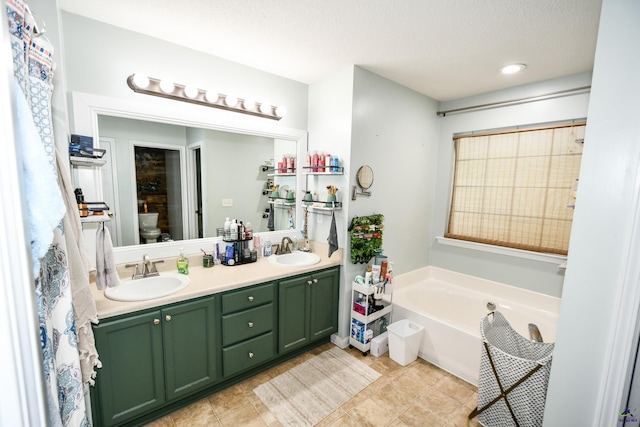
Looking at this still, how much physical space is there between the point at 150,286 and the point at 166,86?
143cm

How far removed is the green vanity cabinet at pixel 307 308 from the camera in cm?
221

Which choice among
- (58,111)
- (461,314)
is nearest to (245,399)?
(58,111)

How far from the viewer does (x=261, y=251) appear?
2568 mm

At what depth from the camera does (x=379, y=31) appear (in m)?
1.79

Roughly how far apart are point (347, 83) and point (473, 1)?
1090 mm

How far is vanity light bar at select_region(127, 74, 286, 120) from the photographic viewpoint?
1847 mm

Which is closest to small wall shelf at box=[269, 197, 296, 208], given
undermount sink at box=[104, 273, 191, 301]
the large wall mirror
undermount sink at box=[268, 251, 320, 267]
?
the large wall mirror

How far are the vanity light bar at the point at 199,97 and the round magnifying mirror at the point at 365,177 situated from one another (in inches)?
35.9

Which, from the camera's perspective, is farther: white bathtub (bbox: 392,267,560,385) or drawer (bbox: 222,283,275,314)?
white bathtub (bbox: 392,267,560,385)

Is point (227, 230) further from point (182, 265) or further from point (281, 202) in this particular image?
point (281, 202)

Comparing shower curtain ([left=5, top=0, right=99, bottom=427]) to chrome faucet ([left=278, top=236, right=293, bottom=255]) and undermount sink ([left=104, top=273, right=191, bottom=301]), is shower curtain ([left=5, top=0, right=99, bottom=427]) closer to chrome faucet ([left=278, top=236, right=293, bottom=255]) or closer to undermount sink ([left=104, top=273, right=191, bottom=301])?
undermount sink ([left=104, top=273, right=191, bottom=301])

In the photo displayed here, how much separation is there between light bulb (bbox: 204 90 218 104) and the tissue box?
8.17 feet

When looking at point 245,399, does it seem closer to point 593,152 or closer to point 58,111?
point 58,111

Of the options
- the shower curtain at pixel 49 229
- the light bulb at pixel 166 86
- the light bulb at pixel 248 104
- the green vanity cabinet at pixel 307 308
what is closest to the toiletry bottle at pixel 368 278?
the green vanity cabinet at pixel 307 308
